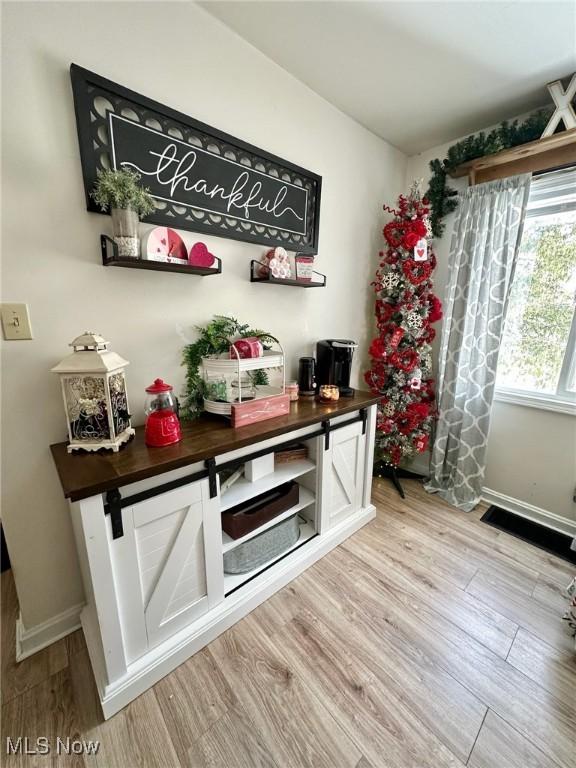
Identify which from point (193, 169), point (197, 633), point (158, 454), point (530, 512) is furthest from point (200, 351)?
point (530, 512)

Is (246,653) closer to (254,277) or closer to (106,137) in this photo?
(254,277)

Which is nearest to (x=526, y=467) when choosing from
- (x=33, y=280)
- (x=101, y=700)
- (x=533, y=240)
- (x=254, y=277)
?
(x=533, y=240)

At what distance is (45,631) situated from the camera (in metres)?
1.27

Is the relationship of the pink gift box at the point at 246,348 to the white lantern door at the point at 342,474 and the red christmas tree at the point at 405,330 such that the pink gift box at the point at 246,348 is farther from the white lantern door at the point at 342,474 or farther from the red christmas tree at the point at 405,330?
the red christmas tree at the point at 405,330

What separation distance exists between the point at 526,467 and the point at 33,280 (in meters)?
2.91

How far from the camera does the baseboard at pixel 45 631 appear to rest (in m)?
1.23

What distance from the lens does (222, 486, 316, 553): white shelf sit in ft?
4.52

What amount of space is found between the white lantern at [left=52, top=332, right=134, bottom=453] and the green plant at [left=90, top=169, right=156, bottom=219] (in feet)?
1.60

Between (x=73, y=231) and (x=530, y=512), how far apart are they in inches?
119

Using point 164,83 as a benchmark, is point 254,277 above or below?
below

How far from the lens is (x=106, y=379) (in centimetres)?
105

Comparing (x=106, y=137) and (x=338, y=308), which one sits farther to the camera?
(x=338, y=308)

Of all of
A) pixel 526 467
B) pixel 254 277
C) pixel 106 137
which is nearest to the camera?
pixel 106 137

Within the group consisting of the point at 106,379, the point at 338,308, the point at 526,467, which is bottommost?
the point at 526,467
